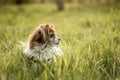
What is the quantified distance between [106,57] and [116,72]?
28 centimetres

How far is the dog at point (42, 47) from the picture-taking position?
291 cm

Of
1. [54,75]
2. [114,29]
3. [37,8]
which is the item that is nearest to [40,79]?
[54,75]

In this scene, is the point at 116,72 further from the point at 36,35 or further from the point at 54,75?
the point at 36,35

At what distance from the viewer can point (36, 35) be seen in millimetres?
2904

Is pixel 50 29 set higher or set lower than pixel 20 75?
higher

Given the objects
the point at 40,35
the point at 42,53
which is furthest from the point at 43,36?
the point at 42,53

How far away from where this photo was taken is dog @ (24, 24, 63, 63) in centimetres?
291

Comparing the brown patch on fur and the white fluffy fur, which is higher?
the brown patch on fur

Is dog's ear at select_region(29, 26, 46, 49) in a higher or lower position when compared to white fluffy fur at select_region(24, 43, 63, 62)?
higher

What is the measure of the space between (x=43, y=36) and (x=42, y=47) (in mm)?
120

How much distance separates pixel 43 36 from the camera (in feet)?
9.54

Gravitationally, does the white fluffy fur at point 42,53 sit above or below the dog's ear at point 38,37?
below

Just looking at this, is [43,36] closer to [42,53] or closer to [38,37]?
[38,37]

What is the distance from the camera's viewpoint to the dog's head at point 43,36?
9.55 ft
